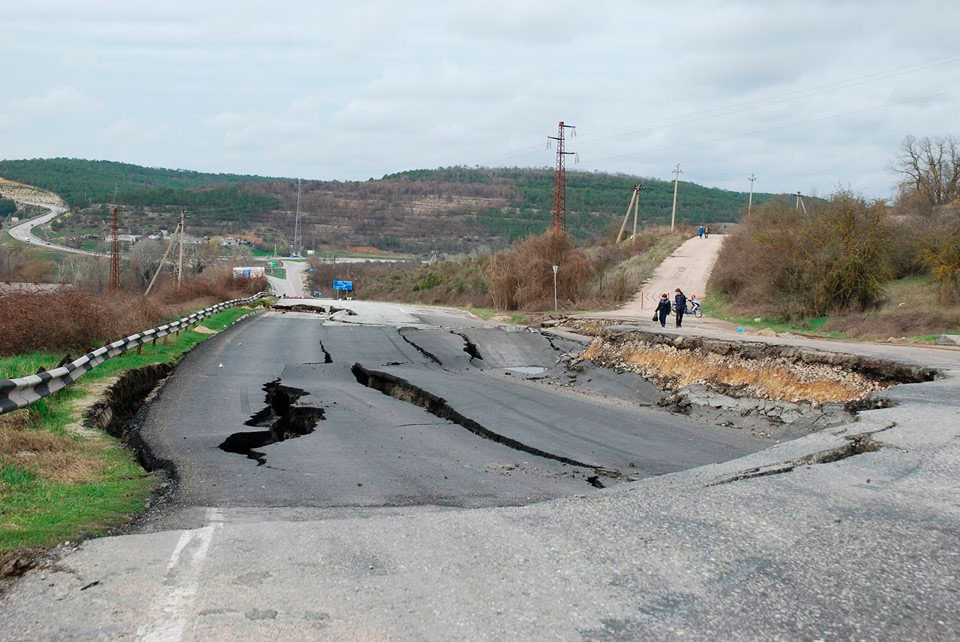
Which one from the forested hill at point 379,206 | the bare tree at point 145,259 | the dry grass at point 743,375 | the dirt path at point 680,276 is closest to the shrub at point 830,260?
the dirt path at point 680,276

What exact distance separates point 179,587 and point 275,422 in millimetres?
8039

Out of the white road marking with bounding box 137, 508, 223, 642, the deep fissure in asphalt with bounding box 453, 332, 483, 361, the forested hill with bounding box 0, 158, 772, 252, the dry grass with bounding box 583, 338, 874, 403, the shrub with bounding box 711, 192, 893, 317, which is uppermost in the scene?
the forested hill with bounding box 0, 158, 772, 252

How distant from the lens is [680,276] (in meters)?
57.7

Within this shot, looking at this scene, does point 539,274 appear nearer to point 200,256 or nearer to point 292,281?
point 200,256

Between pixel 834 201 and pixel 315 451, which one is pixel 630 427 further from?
pixel 834 201

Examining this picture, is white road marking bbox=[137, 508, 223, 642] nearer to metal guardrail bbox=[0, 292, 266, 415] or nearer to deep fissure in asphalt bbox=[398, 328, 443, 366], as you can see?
metal guardrail bbox=[0, 292, 266, 415]

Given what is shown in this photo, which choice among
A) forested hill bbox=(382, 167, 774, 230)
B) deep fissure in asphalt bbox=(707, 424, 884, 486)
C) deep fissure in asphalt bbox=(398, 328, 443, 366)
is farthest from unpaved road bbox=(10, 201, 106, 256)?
deep fissure in asphalt bbox=(707, 424, 884, 486)

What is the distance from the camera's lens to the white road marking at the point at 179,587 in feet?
13.3

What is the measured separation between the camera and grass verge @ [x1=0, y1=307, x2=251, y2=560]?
5.87m

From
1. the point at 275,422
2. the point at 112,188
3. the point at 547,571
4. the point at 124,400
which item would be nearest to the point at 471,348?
the point at 124,400

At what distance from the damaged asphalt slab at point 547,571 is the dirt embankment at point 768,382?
7.23m

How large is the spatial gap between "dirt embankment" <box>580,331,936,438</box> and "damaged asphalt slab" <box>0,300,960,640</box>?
7.23 m

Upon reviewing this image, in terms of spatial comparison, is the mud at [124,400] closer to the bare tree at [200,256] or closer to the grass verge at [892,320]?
the grass verge at [892,320]

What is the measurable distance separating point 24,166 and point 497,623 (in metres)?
200
